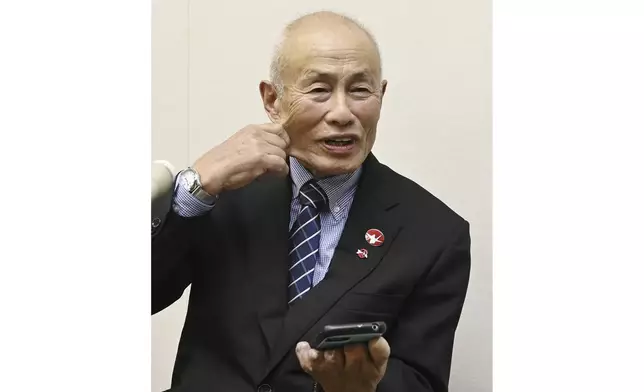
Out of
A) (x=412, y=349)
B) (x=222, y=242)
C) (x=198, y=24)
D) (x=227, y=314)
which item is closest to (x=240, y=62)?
(x=198, y=24)

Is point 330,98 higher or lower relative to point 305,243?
higher

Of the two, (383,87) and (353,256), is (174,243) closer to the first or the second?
(353,256)

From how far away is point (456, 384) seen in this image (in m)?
1.86

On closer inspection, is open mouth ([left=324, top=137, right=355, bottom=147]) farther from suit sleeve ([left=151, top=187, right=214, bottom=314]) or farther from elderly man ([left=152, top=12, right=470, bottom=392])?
suit sleeve ([left=151, top=187, right=214, bottom=314])

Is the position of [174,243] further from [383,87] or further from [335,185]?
[383,87]

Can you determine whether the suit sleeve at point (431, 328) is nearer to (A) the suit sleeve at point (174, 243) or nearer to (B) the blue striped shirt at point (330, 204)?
(B) the blue striped shirt at point (330, 204)

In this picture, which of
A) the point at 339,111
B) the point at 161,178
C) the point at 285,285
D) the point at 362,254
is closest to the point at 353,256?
the point at 362,254

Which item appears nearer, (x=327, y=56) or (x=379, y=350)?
(x=379, y=350)

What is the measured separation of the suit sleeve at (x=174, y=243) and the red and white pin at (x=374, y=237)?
0.92ft

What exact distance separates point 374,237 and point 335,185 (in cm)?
12

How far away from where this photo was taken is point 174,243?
1.81 meters

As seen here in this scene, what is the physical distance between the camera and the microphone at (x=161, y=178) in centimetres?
181

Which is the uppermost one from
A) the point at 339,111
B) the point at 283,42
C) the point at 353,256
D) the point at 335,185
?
the point at 283,42
